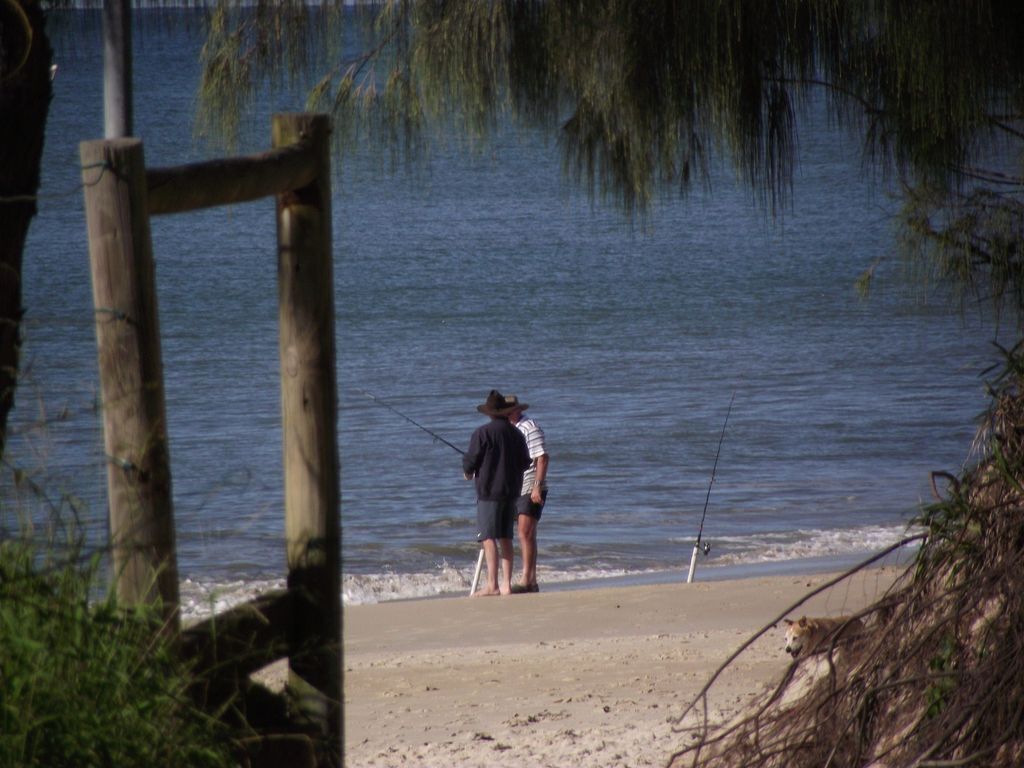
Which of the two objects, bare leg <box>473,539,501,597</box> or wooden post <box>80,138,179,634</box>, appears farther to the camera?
bare leg <box>473,539,501,597</box>

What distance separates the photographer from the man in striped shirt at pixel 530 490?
10281 mm

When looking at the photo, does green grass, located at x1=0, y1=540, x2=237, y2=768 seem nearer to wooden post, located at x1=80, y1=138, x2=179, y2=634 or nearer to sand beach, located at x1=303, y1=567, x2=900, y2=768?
wooden post, located at x1=80, y1=138, x2=179, y2=634

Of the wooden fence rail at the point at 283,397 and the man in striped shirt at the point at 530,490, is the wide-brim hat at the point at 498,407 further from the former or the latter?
the wooden fence rail at the point at 283,397

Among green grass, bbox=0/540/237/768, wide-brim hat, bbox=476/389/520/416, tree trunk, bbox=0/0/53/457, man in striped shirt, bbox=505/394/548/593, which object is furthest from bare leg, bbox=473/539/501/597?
green grass, bbox=0/540/237/768

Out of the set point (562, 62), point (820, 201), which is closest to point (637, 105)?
point (562, 62)

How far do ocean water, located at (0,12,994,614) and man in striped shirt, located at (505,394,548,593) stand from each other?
53.7 inches

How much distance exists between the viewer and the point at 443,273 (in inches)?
1855

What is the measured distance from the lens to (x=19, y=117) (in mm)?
2951

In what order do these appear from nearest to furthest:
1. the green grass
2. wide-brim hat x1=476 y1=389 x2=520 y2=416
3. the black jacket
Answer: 1. the green grass
2. the black jacket
3. wide-brim hat x1=476 y1=389 x2=520 y2=416

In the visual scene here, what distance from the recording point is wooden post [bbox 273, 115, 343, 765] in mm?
3330

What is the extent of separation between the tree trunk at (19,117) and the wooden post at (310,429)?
604mm

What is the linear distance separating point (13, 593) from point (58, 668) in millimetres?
156

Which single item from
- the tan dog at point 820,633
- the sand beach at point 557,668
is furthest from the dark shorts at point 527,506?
the tan dog at point 820,633

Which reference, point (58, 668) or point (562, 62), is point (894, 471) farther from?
point (58, 668)
